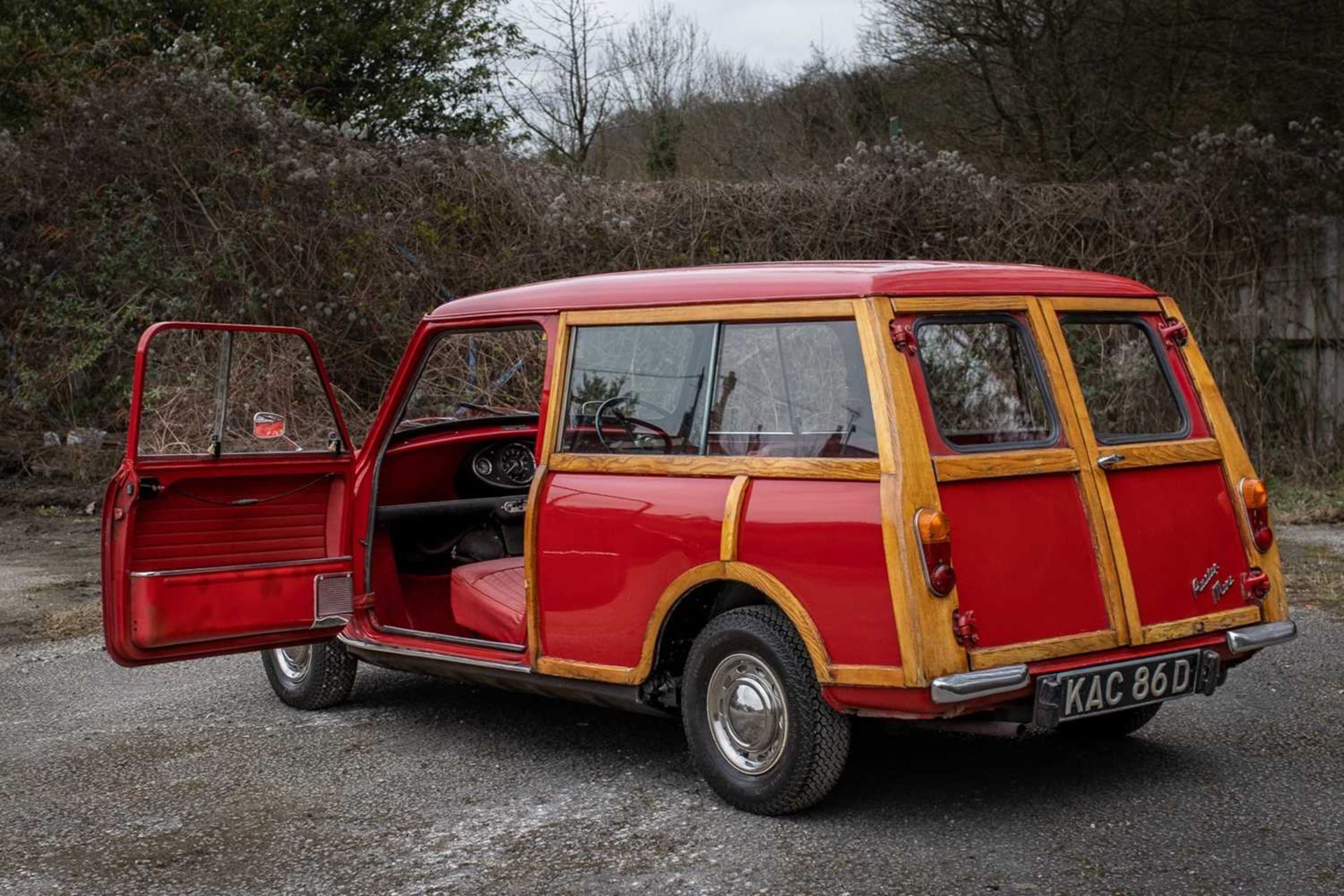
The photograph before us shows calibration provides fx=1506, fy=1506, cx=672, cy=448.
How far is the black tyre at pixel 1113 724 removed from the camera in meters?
5.53

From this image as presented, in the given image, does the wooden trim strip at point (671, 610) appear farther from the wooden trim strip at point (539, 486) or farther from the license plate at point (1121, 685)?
the license plate at point (1121, 685)

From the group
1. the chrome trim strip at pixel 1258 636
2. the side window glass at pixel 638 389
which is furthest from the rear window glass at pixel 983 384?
the chrome trim strip at pixel 1258 636

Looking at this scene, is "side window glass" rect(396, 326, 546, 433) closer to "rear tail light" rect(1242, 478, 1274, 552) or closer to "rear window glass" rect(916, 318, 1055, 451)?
"rear window glass" rect(916, 318, 1055, 451)

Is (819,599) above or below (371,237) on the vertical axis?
below

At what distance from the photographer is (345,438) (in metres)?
6.39

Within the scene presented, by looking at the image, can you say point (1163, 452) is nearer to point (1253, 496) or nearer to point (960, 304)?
point (1253, 496)

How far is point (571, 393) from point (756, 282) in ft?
2.93

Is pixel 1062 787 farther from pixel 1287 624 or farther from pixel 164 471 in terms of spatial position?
pixel 164 471

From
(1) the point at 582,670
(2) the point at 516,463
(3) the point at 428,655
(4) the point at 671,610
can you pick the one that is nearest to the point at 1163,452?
(4) the point at 671,610

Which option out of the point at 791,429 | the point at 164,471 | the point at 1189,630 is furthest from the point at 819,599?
the point at 164,471

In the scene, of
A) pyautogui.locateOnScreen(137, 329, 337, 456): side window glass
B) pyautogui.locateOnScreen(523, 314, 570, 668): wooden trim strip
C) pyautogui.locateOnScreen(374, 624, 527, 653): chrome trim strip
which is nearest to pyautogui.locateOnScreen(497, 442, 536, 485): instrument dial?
pyautogui.locateOnScreen(374, 624, 527, 653): chrome trim strip

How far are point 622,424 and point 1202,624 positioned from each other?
204 centimetres

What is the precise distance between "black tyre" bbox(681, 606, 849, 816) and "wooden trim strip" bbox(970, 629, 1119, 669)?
1.60 feet

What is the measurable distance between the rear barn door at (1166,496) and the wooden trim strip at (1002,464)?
0.36 feet
